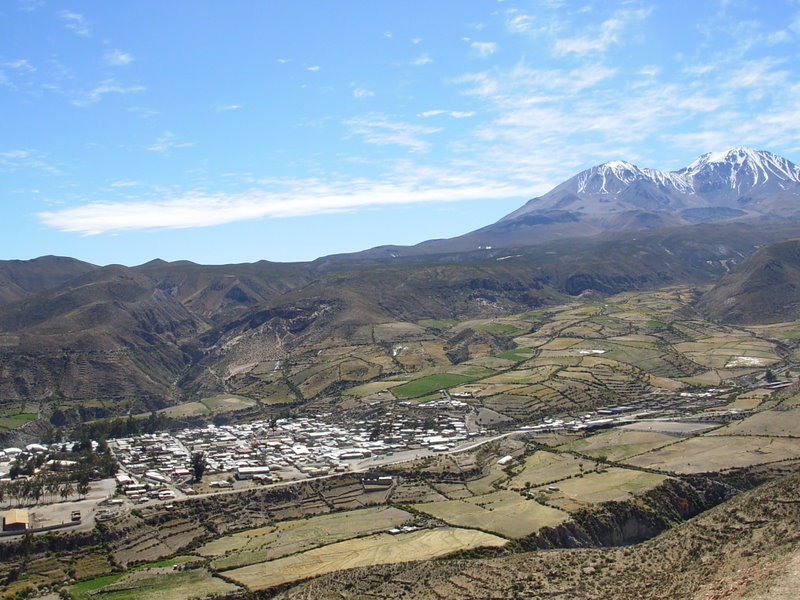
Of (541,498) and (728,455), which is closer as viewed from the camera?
(541,498)

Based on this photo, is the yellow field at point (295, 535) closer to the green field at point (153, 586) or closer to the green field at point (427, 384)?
the green field at point (153, 586)

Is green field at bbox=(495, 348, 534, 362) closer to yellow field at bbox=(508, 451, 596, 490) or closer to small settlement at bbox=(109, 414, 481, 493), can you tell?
small settlement at bbox=(109, 414, 481, 493)

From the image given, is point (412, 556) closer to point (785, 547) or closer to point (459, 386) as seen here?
point (785, 547)

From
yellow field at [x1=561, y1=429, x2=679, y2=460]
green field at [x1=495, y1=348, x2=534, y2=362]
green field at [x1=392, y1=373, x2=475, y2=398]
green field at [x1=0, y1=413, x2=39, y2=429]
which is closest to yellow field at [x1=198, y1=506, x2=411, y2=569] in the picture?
yellow field at [x1=561, y1=429, x2=679, y2=460]

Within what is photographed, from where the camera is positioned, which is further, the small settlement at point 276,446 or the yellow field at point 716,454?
the small settlement at point 276,446

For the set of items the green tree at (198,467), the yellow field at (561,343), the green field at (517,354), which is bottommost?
the green tree at (198,467)

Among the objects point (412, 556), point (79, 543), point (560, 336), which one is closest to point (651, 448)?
point (412, 556)

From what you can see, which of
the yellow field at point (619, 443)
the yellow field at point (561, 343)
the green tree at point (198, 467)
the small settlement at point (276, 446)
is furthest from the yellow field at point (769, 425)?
the green tree at point (198, 467)
